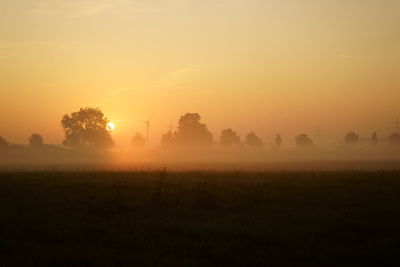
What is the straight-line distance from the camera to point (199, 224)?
13266mm

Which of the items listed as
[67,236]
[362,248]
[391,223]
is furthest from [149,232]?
[391,223]

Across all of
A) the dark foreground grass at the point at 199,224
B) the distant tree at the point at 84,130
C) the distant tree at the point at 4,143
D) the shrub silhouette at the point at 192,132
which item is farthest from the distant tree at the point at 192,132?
the dark foreground grass at the point at 199,224

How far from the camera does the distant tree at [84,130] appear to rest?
133125mm

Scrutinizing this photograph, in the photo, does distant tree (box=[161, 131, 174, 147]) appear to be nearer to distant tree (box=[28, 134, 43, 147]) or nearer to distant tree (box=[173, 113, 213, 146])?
distant tree (box=[173, 113, 213, 146])

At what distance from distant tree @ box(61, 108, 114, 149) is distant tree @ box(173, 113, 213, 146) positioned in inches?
1525

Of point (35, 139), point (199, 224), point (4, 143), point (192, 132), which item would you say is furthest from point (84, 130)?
point (199, 224)

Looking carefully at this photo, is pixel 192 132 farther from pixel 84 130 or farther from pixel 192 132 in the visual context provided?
pixel 84 130

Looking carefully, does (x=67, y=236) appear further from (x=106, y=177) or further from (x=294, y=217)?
(x=106, y=177)

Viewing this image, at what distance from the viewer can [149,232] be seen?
40.6 ft

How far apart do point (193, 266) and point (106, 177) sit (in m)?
15.9

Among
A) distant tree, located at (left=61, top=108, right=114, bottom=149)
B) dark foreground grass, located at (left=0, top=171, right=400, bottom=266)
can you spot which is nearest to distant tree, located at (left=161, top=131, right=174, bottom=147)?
distant tree, located at (left=61, top=108, right=114, bottom=149)

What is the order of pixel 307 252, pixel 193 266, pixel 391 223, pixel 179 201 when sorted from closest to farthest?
pixel 193 266 → pixel 307 252 → pixel 391 223 → pixel 179 201

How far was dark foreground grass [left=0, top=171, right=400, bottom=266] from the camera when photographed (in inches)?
406

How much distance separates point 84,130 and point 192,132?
4714 cm
